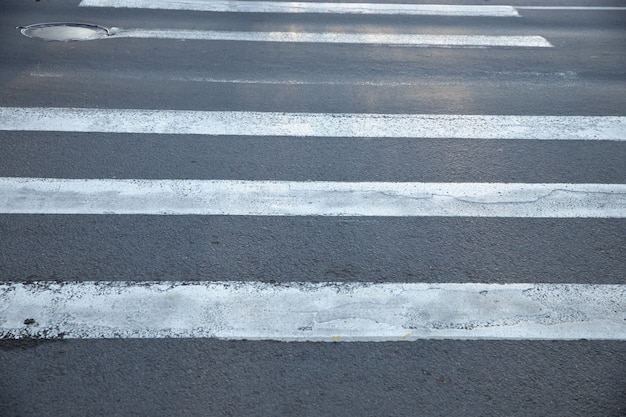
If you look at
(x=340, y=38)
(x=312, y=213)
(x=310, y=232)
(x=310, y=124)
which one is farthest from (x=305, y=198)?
(x=340, y=38)

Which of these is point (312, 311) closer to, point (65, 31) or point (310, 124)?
point (310, 124)

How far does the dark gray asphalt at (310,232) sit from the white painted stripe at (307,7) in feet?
5.60

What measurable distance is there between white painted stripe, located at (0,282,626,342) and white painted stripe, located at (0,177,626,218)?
3.17 feet

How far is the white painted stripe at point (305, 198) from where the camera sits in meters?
5.45

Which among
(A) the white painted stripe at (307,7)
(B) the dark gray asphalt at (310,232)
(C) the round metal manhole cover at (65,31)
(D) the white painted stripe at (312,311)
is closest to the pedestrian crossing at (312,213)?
(D) the white painted stripe at (312,311)

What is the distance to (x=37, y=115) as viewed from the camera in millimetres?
6844

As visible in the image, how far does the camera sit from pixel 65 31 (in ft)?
30.5

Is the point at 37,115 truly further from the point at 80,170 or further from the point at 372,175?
the point at 372,175

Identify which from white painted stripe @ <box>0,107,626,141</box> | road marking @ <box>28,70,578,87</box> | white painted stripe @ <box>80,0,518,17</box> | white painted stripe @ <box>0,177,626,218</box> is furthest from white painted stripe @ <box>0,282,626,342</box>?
white painted stripe @ <box>80,0,518,17</box>

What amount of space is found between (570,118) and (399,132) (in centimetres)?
191

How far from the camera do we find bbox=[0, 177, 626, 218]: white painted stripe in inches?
215

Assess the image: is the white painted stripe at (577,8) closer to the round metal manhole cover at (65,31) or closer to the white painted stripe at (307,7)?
the white painted stripe at (307,7)

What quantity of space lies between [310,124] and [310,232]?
6.42ft

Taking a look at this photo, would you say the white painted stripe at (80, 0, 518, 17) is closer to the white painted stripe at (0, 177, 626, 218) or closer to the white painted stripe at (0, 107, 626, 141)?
the white painted stripe at (0, 107, 626, 141)
